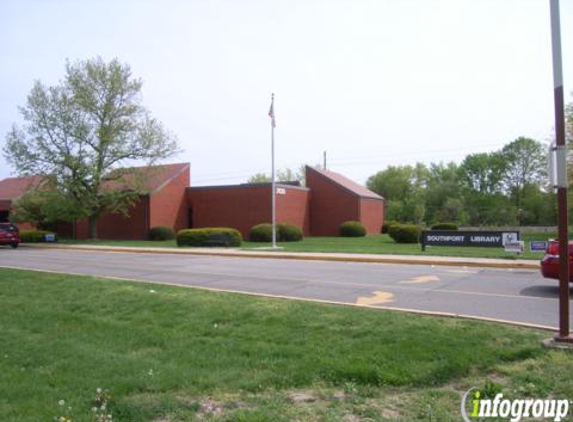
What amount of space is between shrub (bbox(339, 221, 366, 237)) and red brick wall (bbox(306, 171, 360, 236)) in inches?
69.4

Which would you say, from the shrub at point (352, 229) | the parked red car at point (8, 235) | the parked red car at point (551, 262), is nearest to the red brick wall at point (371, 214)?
the shrub at point (352, 229)

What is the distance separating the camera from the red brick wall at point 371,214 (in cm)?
4946

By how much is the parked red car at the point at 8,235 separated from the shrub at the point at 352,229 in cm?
2424

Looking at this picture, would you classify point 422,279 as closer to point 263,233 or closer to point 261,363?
point 261,363

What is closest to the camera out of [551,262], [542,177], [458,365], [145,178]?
[458,365]

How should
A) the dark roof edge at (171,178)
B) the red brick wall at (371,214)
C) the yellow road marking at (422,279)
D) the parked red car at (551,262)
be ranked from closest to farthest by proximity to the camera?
the parked red car at (551,262) < the yellow road marking at (422,279) < the dark roof edge at (171,178) < the red brick wall at (371,214)

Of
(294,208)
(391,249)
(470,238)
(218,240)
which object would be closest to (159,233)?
(294,208)

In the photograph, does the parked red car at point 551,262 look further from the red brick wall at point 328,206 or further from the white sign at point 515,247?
the red brick wall at point 328,206

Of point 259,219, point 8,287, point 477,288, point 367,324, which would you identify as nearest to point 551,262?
point 477,288

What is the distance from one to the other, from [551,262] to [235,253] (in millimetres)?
15623

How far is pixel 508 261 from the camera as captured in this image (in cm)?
1895

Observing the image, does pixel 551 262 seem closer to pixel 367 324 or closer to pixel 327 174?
pixel 367 324

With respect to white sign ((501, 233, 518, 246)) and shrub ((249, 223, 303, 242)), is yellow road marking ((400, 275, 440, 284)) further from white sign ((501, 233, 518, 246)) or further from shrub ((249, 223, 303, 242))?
shrub ((249, 223, 303, 242))

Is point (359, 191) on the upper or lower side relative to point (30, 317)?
upper
